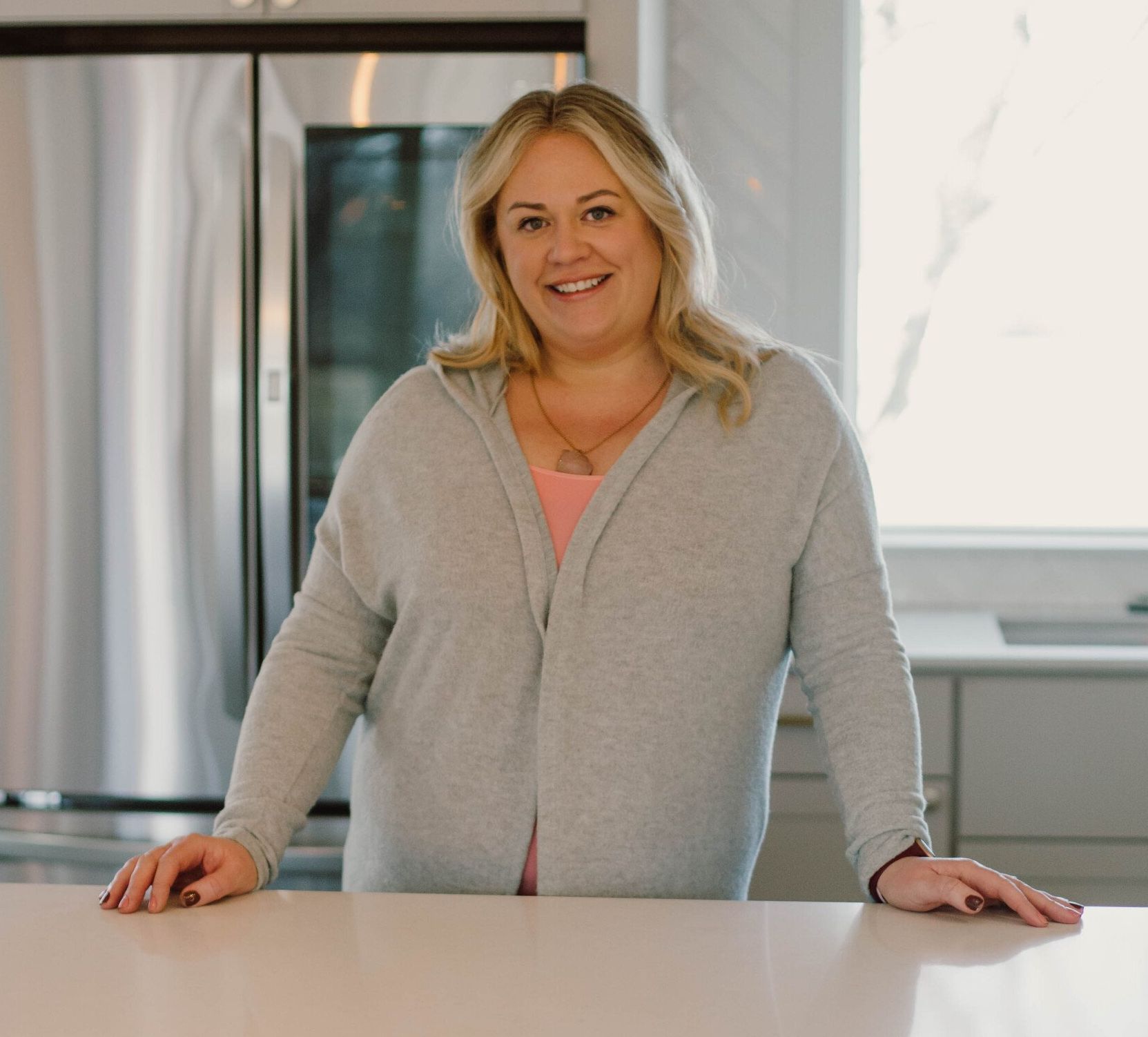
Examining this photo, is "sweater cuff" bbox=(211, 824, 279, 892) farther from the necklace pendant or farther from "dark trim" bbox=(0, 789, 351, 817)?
"dark trim" bbox=(0, 789, 351, 817)

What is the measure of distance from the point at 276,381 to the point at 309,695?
0.98 m

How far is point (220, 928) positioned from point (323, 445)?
1.30m

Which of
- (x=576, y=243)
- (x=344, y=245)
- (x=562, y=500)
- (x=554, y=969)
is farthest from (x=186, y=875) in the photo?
(x=344, y=245)

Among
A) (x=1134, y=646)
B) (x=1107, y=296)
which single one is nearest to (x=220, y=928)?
(x=1134, y=646)

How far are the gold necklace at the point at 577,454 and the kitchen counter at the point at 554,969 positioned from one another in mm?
471

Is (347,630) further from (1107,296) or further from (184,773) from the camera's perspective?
(1107,296)

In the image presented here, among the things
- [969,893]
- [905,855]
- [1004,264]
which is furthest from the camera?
[1004,264]

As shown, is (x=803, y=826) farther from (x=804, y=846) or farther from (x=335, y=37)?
(x=335, y=37)

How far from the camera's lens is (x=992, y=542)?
2.72 m

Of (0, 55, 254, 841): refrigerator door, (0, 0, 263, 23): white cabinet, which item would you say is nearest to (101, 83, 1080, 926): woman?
(0, 55, 254, 841): refrigerator door

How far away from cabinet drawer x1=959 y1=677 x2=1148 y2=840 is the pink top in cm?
106

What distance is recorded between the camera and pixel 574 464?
135 centimetres

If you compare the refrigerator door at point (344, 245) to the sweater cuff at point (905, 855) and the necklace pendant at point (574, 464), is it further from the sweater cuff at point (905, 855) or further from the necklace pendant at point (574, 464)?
the sweater cuff at point (905, 855)

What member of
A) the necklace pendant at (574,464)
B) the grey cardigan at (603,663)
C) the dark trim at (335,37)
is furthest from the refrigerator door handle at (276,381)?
the necklace pendant at (574,464)
